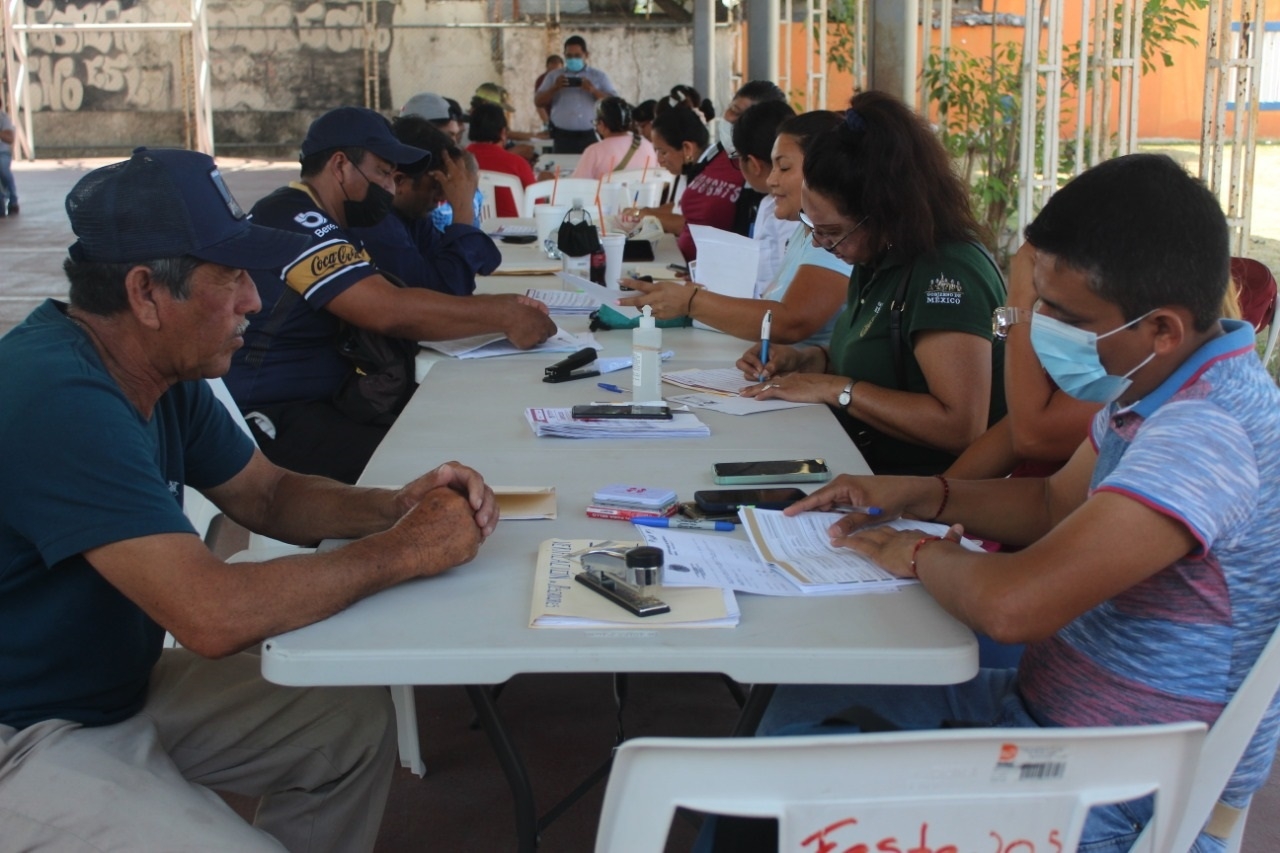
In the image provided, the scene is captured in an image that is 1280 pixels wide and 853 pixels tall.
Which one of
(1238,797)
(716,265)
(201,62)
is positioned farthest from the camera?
(201,62)

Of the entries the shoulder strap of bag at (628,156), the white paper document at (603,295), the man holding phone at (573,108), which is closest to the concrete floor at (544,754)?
the white paper document at (603,295)

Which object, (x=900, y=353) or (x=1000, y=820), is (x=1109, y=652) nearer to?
(x=1000, y=820)

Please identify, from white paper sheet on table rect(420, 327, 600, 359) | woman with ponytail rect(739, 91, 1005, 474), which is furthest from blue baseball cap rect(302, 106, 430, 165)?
woman with ponytail rect(739, 91, 1005, 474)

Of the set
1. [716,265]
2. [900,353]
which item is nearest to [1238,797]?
→ [900,353]

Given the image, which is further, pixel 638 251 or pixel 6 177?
pixel 6 177

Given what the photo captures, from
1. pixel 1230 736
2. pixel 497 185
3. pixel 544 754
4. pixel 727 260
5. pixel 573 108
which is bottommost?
pixel 544 754

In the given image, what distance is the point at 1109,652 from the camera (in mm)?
1603

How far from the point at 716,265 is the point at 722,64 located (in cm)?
1426

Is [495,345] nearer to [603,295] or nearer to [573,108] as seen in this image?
[603,295]

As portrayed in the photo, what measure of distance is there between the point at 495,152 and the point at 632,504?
6626 millimetres

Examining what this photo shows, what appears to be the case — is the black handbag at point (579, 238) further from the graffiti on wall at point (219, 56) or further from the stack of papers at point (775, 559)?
the graffiti on wall at point (219, 56)

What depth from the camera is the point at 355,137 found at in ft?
11.5

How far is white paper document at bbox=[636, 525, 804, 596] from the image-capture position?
1.72 metres

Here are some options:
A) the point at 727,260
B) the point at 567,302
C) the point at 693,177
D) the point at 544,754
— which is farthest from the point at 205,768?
the point at 693,177
